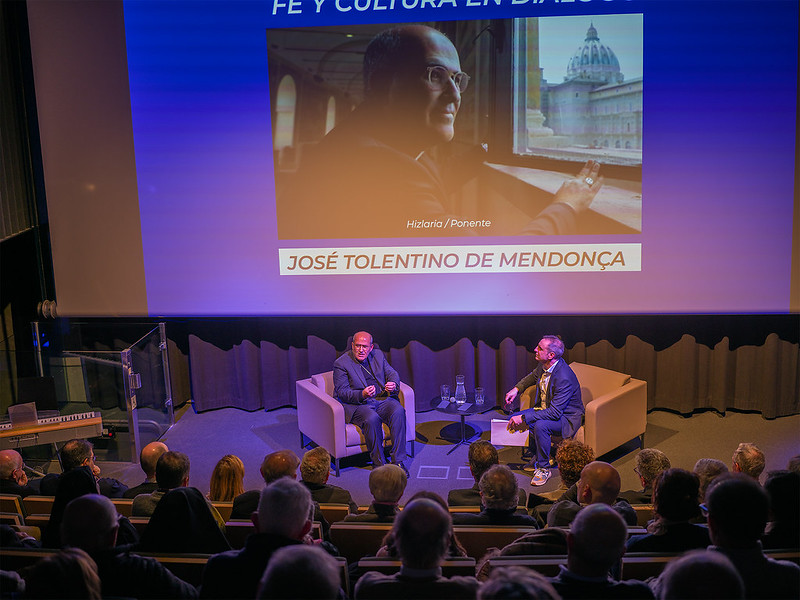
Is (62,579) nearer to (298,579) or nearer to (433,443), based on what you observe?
(298,579)

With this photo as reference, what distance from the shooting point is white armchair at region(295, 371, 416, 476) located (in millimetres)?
5781

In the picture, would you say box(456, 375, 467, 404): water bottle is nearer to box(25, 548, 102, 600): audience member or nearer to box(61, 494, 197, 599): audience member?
box(61, 494, 197, 599): audience member

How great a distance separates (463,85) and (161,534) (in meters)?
3.81

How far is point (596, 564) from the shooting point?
2545mm

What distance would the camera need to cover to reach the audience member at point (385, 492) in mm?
3641

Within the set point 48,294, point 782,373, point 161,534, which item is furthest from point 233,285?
point 782,373

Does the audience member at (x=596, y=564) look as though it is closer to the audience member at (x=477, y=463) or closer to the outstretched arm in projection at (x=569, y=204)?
the audience member at (x=477, y=463)

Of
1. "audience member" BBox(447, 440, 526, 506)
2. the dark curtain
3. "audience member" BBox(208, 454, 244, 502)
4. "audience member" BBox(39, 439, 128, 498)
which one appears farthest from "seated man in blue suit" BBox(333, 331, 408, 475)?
"audience member" BBox(39, 439, 128, 498)

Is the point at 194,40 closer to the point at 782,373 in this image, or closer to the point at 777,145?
the point at 777,145

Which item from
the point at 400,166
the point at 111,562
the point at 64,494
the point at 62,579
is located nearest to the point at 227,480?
the point at 64,494

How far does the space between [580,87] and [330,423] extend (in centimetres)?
289

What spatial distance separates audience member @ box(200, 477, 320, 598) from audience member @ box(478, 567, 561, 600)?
87 centimetres

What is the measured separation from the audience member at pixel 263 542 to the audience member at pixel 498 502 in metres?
0.96

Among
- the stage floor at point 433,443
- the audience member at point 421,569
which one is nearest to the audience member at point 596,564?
the audience member at point 421,569
